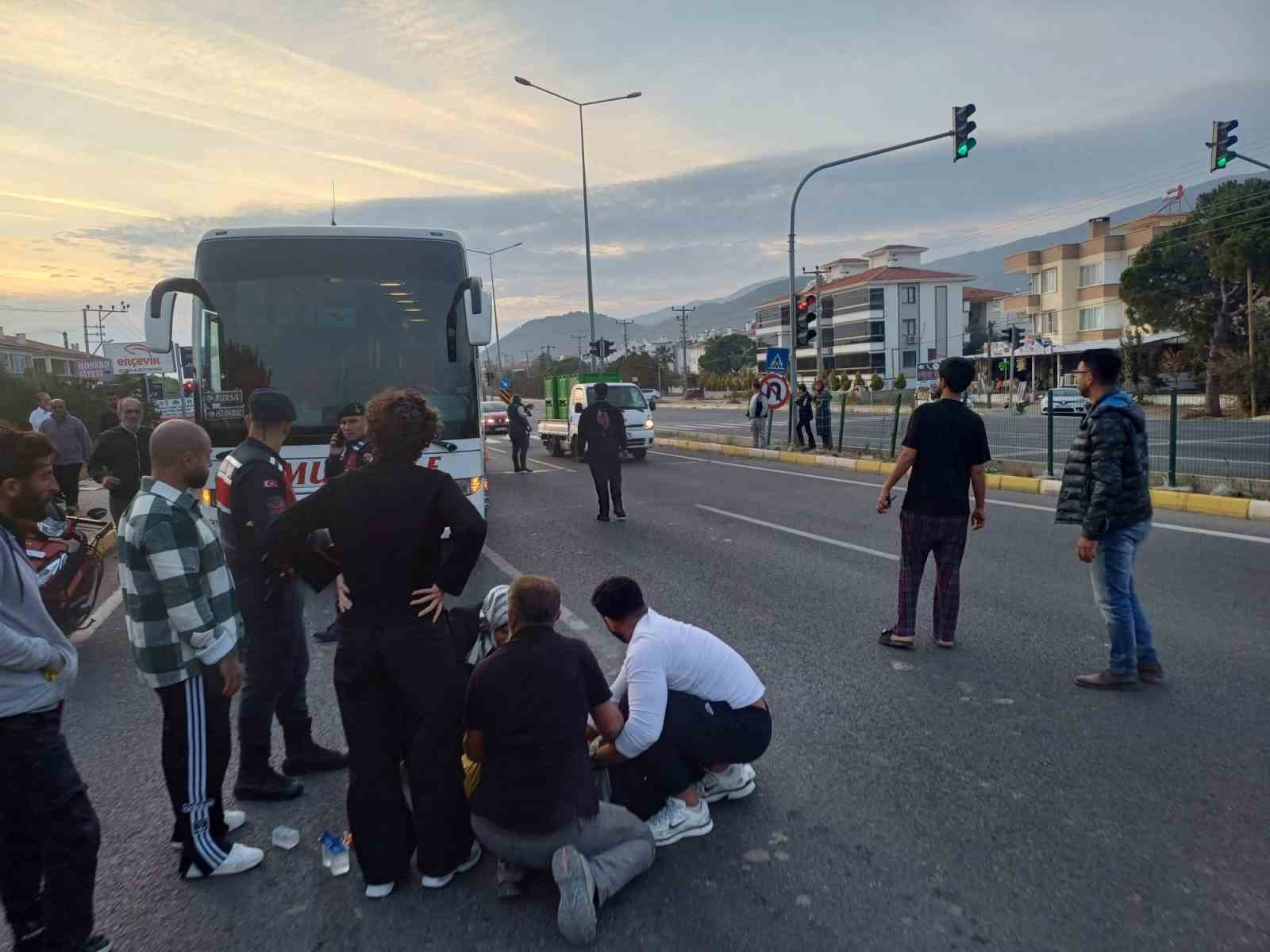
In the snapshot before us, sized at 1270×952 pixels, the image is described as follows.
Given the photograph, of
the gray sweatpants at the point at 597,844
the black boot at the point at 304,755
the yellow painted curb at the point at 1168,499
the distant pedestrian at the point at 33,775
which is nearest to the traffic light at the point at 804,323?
the yellow painted curb at the point at 1168,499

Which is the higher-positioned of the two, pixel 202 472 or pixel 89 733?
pixel 202 472

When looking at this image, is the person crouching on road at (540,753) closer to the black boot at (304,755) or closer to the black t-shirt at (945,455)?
the black boot at (304,755)

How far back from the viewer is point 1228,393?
28.8 metres

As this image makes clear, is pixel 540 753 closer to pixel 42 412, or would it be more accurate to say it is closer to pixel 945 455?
pixel 945 455

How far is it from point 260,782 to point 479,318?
4947 mm

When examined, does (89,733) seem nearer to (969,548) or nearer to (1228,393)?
(969,548)

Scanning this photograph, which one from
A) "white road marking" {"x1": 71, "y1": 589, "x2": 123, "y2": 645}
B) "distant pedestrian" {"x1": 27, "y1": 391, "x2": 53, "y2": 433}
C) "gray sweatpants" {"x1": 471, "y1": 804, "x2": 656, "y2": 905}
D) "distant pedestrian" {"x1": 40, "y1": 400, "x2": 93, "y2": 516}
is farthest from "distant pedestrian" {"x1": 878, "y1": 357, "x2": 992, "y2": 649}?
"distant pedestrian" {"x1": 27, "y1": 391, "x2": 53, "y2": 433}

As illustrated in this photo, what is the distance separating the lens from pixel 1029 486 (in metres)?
13.5

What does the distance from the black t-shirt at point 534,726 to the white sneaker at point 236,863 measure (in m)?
1.05

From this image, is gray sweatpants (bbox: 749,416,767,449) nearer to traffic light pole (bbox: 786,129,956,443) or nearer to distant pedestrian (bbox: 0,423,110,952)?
traffic light pole (bbox: 786,129,956,443)

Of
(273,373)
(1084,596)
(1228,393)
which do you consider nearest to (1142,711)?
(1084,596)

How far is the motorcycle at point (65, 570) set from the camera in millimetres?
5984

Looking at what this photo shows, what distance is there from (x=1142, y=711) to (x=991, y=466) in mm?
11230

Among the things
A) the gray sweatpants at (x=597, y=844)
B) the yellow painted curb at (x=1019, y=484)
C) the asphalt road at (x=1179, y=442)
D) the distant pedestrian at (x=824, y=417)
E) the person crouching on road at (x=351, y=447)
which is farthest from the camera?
the distant pedestrian at (x=824, y=417)
